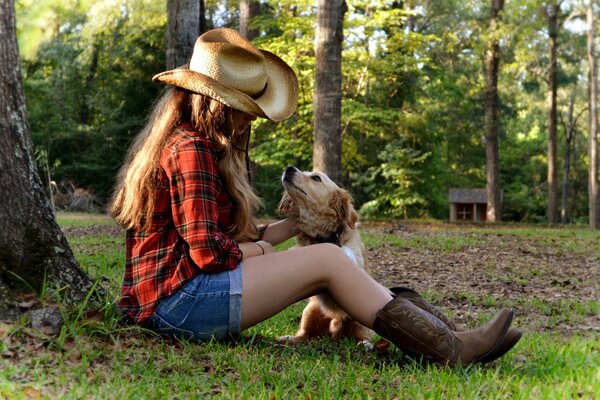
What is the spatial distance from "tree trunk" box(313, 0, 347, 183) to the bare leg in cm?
683

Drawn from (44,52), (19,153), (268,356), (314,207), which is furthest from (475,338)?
(44,52)

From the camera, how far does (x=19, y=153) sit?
3598 mm

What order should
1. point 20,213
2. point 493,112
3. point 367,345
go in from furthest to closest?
1. point 493,112
2. point 367,345
3. point 20,213

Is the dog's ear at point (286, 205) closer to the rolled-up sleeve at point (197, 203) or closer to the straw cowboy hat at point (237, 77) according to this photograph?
the straw cowboy hat at point (237, 77)

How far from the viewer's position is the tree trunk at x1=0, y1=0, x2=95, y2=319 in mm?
3473

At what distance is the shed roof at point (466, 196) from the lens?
106 feet

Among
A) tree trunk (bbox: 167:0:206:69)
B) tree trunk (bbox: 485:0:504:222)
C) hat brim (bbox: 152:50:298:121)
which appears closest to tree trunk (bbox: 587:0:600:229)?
tree trunk (bbox: 485:0:504:222)

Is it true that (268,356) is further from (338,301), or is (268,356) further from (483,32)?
(483,32)

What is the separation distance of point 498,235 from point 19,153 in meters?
11.9

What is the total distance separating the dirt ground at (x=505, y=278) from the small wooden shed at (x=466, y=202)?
20.5 metres

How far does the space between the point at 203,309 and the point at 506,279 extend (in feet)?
17.6

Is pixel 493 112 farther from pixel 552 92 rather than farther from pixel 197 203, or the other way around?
pixel 197 203

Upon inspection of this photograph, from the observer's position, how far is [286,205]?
4.66m

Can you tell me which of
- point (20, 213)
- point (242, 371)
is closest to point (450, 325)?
point (242, 371)
